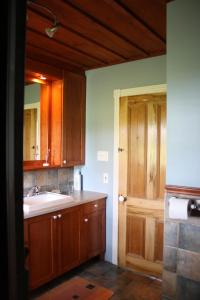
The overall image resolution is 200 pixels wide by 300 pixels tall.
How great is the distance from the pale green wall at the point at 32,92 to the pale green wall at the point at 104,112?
0.67 meters

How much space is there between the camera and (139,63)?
9.46 feet

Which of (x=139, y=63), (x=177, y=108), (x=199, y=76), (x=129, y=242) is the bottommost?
(x=129, y=242)

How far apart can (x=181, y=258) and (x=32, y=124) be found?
2010 mm

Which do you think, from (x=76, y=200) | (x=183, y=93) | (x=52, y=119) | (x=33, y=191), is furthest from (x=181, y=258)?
(x=52, y=119)

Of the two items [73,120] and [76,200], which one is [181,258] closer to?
[76,200]

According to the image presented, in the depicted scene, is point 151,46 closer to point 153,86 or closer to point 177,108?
point 153,86

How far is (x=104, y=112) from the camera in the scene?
3.18 meters

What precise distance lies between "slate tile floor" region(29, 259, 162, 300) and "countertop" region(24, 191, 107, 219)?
807 millimetres

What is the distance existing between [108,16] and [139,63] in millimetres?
1043

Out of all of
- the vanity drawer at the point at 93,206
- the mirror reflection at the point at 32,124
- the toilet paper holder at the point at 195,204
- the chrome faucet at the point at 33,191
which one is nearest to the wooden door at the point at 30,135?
the mirror reflection at the point at 32,124

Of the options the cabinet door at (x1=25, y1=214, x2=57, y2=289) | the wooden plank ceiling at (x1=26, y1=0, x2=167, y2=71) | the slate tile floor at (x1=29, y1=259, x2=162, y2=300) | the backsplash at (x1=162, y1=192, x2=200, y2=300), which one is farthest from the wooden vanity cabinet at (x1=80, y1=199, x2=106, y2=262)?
the wooden plank ceiling at (x1=26, y1=0, x2=167, y2=71)

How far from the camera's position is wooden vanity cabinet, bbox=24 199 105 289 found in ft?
7.77

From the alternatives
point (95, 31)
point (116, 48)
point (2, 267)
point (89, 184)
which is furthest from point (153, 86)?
point (2, 267)

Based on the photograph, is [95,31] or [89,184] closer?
[95,31]
